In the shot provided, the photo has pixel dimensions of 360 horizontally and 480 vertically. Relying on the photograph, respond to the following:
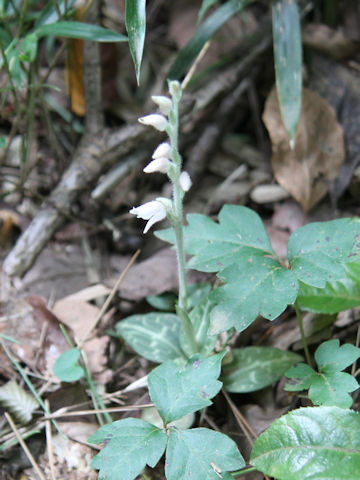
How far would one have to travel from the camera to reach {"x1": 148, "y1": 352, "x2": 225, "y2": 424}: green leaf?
4.35 feet

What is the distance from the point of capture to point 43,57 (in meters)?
3.24

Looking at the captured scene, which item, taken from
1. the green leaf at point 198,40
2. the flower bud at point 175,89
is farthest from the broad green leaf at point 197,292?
the green leaf at point 198,40

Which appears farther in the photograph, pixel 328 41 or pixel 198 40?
pixel 328 41

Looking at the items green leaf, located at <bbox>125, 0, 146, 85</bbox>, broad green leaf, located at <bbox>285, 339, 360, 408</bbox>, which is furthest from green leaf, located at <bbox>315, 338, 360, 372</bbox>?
green leaf, located at <bbox>125, 0, 146, 85</bbox>

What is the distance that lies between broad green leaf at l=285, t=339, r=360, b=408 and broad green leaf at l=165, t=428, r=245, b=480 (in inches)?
12.1

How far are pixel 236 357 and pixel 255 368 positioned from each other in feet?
0.30

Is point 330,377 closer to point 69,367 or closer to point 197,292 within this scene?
point 197,292

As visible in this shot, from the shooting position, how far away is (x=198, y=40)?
2.27 meters

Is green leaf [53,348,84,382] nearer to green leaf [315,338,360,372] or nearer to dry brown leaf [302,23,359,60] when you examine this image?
green leaf [315,338,360,372]

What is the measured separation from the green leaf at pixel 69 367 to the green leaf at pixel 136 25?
109 cm

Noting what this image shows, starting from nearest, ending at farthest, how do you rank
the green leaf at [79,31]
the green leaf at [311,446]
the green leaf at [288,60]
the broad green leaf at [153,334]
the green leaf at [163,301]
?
the green leaf at [311,446]
the broad green leaf at [153,334]
the green leaf at [79,31]
the green leaf at [163,301]
the green leaf at [288,60]

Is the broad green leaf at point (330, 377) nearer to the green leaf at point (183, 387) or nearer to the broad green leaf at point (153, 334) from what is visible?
the green leaf at point (183, 387)

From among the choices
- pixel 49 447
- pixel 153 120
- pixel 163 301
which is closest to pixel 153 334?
pixel 163 301

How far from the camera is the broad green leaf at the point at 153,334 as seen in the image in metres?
1.89
